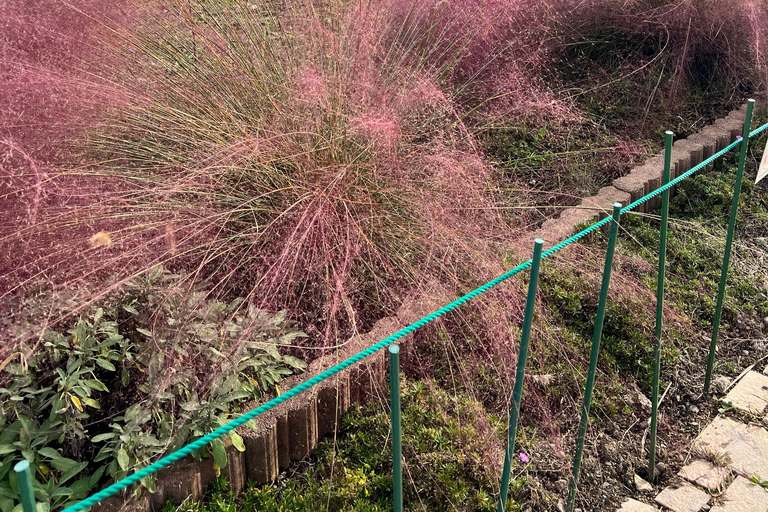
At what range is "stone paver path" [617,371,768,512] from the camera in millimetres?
1870

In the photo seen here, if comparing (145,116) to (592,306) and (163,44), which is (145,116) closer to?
(163,44)

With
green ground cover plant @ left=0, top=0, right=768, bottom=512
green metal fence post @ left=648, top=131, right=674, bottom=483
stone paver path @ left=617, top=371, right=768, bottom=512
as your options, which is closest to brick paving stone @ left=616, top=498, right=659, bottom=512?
stone paver path @ left=617, top=371, right=768, bottom=512

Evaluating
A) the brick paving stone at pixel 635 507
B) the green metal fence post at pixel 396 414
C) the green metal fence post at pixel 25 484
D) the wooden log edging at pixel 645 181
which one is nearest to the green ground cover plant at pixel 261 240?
the wooden log edging at pixel 645 181

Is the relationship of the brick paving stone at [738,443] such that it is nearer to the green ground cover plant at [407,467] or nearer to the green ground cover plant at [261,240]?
the green ground cover plant at [261,240]

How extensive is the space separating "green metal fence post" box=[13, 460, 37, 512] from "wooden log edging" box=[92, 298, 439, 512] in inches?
29.2

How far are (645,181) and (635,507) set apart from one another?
1.76m

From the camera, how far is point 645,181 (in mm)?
3119

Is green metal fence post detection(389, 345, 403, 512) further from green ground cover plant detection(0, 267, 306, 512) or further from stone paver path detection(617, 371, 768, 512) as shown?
stone paver path detection(617, 371, 768, 512)

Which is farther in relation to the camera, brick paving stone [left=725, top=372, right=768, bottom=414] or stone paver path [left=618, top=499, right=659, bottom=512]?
brick paving stone [left=725, top=372, right=768, bottom=414]

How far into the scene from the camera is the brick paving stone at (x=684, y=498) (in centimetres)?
186

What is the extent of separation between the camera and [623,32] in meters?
4.01

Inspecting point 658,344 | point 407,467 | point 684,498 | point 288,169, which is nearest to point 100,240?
point 288,169

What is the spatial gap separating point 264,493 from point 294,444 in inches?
6.3

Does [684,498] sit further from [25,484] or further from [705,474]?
[25,484]
